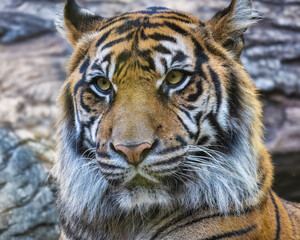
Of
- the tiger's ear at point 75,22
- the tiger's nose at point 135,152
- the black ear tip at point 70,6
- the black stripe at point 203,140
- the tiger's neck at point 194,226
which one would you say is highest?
the black ear tip at point 70,6

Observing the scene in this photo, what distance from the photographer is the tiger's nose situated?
1862 millimetres

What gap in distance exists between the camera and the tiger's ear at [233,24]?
7.39ft

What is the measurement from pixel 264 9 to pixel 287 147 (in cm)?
122

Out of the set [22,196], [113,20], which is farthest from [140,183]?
[22,196]

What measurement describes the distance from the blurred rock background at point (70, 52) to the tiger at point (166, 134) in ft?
5.19

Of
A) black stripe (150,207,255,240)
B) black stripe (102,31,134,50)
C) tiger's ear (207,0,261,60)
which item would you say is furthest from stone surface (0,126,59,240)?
tiger's ear (207,0,261,60)

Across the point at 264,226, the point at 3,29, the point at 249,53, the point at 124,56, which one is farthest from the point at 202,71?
the point at 3,29

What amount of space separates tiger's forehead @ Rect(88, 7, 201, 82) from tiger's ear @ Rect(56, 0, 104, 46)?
15 cm

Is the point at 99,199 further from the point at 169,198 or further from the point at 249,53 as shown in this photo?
the point at 249,53

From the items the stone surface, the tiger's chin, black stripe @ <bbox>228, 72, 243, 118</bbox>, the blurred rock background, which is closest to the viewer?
the tiger's chin

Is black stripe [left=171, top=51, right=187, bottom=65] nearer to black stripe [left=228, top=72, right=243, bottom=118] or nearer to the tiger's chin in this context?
black stripe [left=228, top=72, right=243, bottom=118]

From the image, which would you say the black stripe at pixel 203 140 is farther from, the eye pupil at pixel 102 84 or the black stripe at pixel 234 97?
the eye pupil at pixel 102 84

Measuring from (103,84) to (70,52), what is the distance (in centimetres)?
220

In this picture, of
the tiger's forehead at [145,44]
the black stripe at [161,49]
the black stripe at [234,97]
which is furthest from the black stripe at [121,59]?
the black stripe at [234,97]
